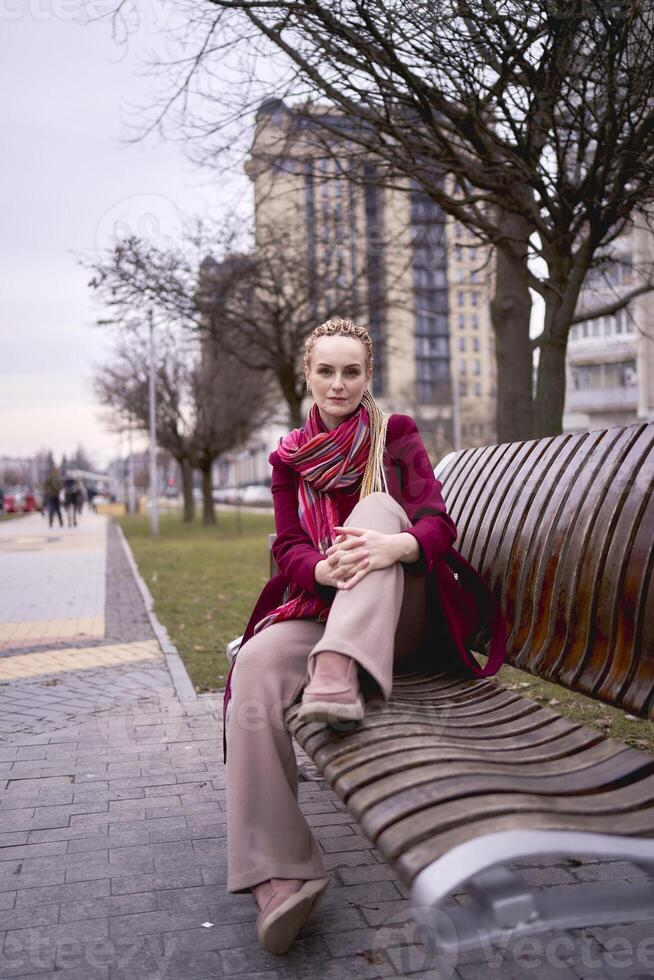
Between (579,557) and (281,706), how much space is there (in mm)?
1121

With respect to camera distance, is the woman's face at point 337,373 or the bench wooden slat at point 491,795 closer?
the bench wooden slat at point 491,795

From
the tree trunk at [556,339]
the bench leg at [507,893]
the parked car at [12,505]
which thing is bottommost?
the parked car at [12,505]

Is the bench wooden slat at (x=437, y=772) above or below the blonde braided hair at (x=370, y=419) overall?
below

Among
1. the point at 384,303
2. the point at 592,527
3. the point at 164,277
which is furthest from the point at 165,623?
the point at 384,303

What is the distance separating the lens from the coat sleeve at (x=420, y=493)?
294 cm

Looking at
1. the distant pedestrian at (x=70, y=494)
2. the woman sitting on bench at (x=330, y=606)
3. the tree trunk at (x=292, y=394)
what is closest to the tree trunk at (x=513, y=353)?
the woman sitting on bench at (x=330, y=606)

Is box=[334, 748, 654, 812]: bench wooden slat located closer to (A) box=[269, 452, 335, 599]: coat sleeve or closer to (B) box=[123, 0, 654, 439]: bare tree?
(A) box=[269, 452, 335, 599]: coat sleeve

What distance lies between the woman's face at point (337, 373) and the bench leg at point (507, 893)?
1.76 metres

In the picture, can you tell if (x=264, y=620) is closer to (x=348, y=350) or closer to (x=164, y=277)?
(x=348, y=350)

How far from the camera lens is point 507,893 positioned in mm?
1828

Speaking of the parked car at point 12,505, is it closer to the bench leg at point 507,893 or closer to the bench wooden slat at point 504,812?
the bench wooden slat at point 504,812

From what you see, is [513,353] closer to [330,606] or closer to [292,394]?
[330,606]

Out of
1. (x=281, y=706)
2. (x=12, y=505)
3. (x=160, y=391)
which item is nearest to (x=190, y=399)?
(x=160, y=391)

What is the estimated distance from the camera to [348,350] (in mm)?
3232
